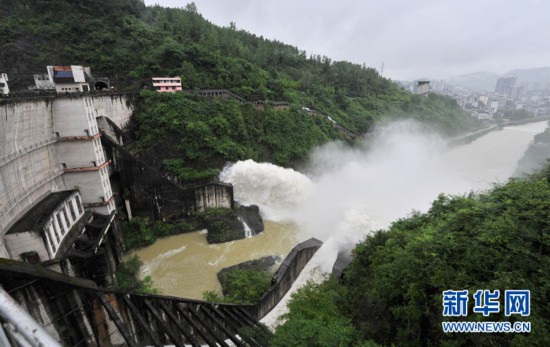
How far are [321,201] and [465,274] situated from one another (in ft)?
59.6

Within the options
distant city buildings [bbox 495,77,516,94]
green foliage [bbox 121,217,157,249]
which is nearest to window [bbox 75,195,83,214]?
green foliage [bbox 121,217,157,249]

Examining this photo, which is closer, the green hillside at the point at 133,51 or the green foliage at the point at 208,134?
the green foliage at the point at 208,134

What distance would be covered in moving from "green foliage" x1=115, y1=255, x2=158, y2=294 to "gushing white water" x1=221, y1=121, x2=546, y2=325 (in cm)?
700

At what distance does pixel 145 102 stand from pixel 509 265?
26146mm

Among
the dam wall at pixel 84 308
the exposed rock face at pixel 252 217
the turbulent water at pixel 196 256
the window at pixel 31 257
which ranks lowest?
the turbulent water at pixel 196 256

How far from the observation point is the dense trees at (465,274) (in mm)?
5066

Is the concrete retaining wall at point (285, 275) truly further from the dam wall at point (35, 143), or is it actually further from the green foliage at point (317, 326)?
the dam wall at point (35, 143)

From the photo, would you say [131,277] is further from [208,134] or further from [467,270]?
[467,270]

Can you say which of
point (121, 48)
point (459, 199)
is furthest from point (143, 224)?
point (121, 48)

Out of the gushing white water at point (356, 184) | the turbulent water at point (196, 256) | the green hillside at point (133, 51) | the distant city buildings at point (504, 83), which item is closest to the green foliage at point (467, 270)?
the gushing white water at point (356, 184)

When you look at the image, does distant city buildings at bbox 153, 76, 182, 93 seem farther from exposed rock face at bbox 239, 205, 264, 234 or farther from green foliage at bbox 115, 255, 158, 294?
green foliage at bbox 115, 255, 158, 294

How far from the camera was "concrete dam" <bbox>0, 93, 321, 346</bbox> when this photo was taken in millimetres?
4379

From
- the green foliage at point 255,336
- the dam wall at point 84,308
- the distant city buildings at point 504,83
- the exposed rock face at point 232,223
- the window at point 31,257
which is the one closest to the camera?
the dam wall at point 84,308

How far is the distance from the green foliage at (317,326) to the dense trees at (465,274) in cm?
7
